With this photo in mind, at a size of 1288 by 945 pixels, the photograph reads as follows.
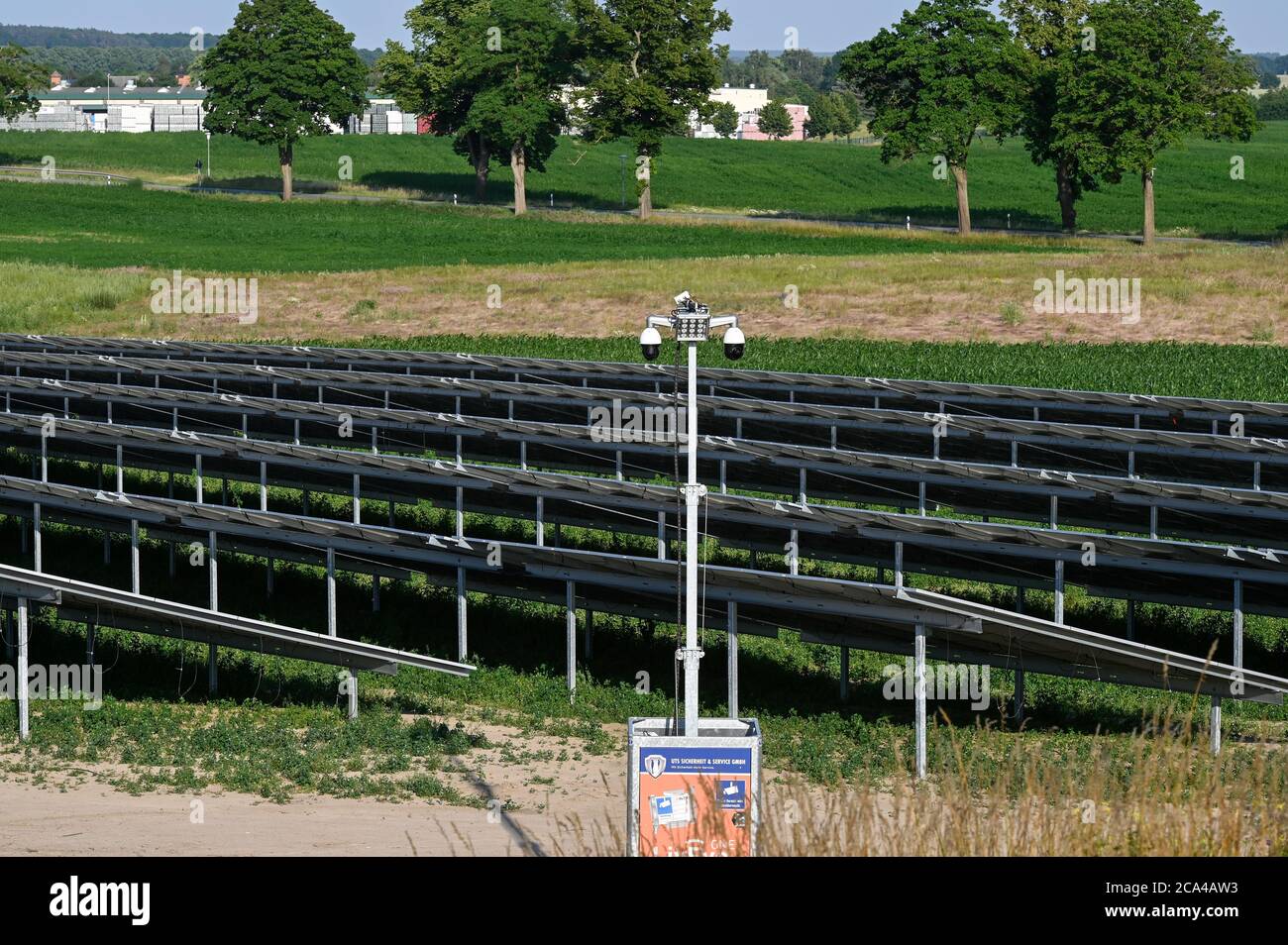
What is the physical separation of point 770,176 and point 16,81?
54.1 m

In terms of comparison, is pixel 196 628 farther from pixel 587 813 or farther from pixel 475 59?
pixel 475 59

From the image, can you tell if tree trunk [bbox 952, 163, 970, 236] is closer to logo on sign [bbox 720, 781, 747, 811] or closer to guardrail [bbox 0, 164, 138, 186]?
guardrail [bbox 0, 164, 138, 186]

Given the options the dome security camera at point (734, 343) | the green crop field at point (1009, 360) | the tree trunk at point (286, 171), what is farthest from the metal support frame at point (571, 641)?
the tree trunk at point (286, 171)

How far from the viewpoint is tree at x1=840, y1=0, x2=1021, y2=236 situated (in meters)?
87.1

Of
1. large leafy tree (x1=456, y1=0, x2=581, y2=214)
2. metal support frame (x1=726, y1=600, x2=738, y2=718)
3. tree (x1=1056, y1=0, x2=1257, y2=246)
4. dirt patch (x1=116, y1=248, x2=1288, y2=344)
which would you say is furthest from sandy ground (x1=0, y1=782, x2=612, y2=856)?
large leafy tree (x1=456, y1=0, x2=581, y2=214)

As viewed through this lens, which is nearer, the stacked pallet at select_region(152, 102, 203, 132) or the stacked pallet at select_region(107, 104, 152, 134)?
the stacked pallet at select_region(107, 104, 152, 134)

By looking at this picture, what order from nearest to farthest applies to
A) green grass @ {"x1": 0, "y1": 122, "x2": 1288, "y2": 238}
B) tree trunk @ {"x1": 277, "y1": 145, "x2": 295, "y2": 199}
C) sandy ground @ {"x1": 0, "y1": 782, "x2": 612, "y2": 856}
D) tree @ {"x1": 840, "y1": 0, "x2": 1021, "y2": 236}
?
sandy ground @ {"x1": 0, "y1": 782, "x2": 612, "y2": 856} < tree @ {"x1": 840, "y1": 0, "x2": 1021, "y2": 236} < tree trunk @ {"x1": 277, "y1": 145, "x2": 295, "y2": 199} < green grass @ {"x1": 0, "y1": 122, "x2": 1288, "y2": 238}

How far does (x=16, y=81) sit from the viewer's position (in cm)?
11694

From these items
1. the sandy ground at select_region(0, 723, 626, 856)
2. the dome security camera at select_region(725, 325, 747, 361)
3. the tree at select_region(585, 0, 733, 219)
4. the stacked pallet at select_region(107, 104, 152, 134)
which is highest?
the stacked pallet at select_region(107, 104, 152, 134)

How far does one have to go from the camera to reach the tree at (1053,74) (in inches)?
3332

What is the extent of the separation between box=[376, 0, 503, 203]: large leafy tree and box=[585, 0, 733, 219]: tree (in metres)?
8.54

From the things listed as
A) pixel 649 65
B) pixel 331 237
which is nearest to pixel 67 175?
pixel 331 237

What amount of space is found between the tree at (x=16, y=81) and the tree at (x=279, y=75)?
15111 millimetres
